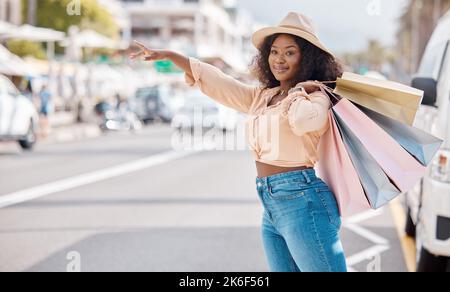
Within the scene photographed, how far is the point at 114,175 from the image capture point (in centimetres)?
1498

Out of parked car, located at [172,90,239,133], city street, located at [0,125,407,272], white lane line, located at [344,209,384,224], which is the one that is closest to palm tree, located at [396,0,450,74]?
parked car, located at [172,90,239,133]

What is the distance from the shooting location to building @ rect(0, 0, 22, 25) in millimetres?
46656

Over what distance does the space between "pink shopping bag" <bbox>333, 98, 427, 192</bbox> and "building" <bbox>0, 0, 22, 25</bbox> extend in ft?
148

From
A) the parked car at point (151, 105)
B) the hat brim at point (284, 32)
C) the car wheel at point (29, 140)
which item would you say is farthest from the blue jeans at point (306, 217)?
the parked car at point (151, 105)

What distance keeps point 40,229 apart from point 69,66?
3528 centimetres

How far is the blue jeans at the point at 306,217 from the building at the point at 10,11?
148ft

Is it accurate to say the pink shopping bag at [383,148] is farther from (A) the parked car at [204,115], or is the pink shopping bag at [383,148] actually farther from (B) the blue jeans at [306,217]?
(A) the parked car at [204,115]

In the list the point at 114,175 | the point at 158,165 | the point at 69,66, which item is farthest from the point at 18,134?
the point at 69,66

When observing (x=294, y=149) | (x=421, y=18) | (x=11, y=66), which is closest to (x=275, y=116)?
(x=294, y=149)

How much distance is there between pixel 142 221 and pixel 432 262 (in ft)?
14.0

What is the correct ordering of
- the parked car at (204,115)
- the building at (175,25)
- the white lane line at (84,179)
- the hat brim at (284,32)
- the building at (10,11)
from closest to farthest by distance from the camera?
the hat brim at (284,32) → the white lane line at (84,179) → the parked car at (204,115) → the building at (10,11) → the building at (175,25)

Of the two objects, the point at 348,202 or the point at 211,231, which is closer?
the point at 348,202

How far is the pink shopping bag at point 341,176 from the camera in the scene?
3.72 metres
